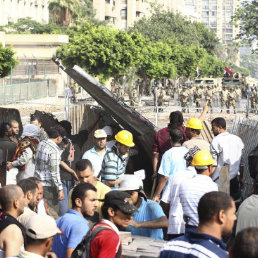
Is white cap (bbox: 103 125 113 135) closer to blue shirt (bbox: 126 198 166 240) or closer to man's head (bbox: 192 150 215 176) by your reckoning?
man's head (bbox: 192 150 215 176)

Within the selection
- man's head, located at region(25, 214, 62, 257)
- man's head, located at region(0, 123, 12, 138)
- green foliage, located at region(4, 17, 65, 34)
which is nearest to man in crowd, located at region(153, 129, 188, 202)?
man's head, located at region(0, 123, 12, 138)

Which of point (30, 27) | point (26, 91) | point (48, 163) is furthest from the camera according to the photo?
point (30, 27)

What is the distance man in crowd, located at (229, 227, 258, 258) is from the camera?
3645 mm

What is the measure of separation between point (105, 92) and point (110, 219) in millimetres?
6104

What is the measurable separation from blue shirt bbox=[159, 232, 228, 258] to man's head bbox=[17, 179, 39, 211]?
2.36 m

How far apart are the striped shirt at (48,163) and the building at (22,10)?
55191mm

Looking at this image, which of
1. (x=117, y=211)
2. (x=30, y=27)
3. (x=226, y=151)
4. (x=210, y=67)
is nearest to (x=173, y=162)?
(x=226, y=151)

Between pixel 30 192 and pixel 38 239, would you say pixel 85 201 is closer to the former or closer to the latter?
pixel 30 192

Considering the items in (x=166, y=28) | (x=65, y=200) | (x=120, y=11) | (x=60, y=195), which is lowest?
(x=65, y=200)

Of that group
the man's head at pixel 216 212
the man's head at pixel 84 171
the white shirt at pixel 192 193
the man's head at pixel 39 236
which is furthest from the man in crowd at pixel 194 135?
the man's head at pixel 39 236

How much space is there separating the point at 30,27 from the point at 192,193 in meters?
60.7

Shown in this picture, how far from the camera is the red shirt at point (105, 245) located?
4641 millimetres

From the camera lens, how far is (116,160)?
8.18 meters

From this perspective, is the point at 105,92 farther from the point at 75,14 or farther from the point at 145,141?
the point at 75,14
